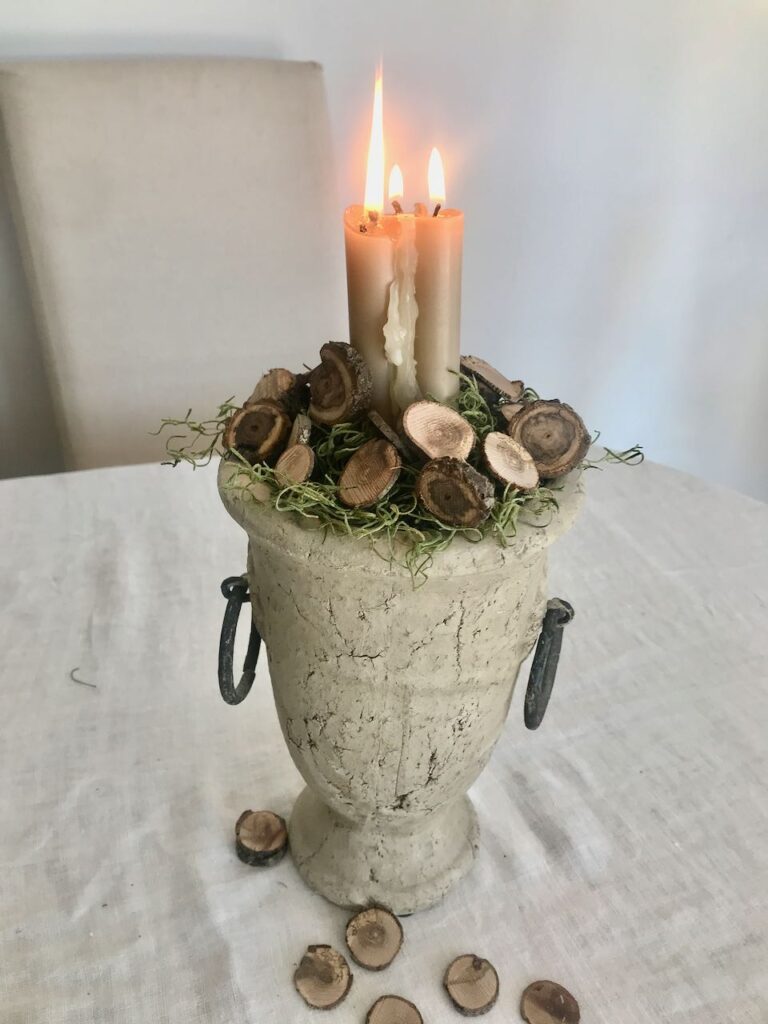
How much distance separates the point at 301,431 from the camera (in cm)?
45

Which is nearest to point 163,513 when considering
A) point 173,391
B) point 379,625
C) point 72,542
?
point 72,542

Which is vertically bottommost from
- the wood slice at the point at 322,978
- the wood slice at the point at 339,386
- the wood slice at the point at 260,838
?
the wood slice at the point at 260,838

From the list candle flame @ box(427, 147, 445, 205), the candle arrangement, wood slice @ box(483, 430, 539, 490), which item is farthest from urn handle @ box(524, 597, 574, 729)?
candle flame @ box(427, 147, 445, 205)

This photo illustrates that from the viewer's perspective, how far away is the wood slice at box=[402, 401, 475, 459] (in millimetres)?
426

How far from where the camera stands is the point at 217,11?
3.55 ft

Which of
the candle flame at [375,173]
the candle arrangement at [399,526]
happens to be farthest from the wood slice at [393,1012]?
the candle flame at [375,173]

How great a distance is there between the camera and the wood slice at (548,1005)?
0.48 meters

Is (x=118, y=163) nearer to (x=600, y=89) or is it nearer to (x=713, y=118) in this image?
(x=600, y=89)

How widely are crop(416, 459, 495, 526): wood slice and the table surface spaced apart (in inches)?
11.6

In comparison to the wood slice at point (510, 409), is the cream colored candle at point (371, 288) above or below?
above

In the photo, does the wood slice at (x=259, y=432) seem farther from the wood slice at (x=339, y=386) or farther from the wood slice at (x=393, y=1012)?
the wood slice at (x=393, y=1012)

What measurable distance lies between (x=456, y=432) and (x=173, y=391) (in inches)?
30.2

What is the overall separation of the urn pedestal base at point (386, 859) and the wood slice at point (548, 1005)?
91mm

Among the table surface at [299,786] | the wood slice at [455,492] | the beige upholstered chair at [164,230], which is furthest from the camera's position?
the beige upholstered chair at [164,230]
